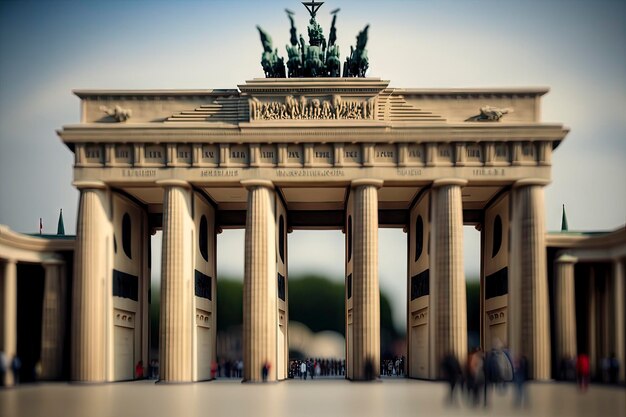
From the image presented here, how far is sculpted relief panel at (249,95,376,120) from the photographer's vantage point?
50281mm

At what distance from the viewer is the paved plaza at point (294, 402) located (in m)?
27.4

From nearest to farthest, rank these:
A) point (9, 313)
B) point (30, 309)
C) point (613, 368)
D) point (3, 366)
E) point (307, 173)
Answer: point (3, 366)
point (613, 368)
point (9, 313)
point (307, 173)
point (30, 309)

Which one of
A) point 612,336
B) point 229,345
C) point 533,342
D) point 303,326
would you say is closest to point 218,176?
point 533,342

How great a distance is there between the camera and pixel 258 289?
161 feet

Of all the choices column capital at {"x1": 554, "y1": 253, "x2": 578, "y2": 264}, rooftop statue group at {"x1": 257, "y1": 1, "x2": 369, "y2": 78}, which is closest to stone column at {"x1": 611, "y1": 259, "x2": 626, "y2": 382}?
column capital at {"x1": 554, "y1": 253, "x2": 578, "y2": 264}

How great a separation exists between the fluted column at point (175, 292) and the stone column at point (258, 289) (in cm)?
357

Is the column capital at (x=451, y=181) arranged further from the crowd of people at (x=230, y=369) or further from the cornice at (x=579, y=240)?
the crowd of people at (x=230, y=369)

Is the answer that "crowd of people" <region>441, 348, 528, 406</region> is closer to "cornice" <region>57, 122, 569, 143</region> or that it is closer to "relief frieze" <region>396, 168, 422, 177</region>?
"relief frieze" <region>396, 168, 422, 177</region>

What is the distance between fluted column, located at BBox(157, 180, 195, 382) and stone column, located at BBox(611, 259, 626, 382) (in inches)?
956

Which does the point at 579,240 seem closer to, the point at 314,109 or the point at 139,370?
the point at 314,109

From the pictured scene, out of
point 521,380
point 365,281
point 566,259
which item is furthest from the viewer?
point 566,259

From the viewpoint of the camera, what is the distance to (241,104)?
50.8 meters

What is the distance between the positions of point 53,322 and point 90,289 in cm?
356

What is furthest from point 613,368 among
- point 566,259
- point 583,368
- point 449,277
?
point 449,277
